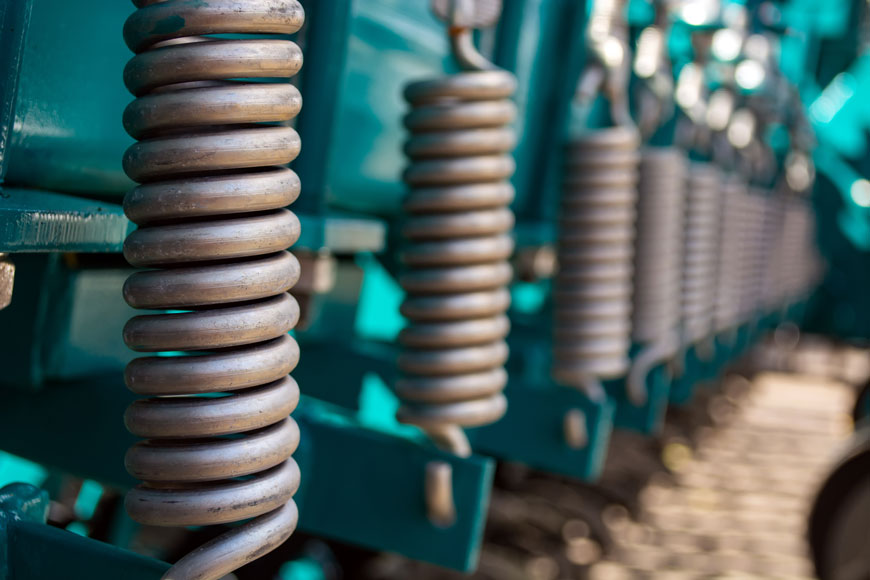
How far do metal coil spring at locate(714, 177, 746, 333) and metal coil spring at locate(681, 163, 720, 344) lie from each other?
1.27 ft

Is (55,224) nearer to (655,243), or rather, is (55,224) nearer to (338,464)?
(338,464)

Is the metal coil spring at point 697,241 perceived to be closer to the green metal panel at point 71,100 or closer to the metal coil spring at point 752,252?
the metal coil spring at point 752,252

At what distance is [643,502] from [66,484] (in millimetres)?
2210

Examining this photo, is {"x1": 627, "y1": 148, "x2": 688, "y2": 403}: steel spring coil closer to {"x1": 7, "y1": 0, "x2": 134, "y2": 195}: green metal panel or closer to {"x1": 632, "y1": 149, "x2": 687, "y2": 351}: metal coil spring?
{"x1": 632, "y1": 149, "x2": 687, "y2": 351}: metal coil spring

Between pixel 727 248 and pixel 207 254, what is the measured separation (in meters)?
2.44

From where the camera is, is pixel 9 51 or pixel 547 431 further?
pixel 547 431

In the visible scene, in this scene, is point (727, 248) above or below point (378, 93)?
below

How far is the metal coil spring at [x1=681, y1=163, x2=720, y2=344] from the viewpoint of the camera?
230 centimetres

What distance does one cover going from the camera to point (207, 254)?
25.0 inches

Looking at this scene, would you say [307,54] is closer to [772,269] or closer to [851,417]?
[772,269]

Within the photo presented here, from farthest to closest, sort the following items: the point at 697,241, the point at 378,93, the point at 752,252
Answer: the point at 752,252, the point at 697,241, the point at 378,93

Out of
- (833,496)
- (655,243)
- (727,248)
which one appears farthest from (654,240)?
(727,248)

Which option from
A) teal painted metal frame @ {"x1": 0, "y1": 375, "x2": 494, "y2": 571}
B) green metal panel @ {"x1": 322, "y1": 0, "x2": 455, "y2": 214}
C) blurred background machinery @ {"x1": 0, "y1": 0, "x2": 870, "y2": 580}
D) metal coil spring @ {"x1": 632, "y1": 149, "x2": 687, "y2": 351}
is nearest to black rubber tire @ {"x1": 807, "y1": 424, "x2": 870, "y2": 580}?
blurred background machinery @ {"x1": 0, "y1": 0, "x2": 870, "y2": 580}

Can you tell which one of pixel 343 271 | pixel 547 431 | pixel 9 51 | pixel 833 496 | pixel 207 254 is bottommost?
pixel 833 496
